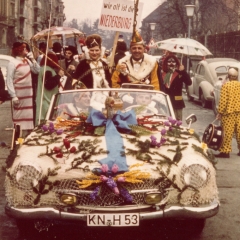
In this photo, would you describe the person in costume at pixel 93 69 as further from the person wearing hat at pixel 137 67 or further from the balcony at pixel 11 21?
the balcony at pixel 11 21

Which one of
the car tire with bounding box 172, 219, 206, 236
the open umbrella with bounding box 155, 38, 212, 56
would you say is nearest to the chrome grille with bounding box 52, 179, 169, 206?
the car tire with bounding box 172, 219, 206, 236

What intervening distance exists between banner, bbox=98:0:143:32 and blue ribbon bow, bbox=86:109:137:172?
10.8ft

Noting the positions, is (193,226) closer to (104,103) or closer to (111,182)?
(111,182)

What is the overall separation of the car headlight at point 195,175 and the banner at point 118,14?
4434 mm

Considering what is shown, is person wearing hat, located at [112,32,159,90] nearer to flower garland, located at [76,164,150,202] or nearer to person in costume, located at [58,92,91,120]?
person in costume, located at [58,92,91,120]

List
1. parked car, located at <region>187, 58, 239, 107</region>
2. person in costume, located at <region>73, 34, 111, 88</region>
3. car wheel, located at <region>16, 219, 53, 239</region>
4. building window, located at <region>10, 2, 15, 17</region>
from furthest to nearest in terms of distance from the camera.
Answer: building window, located at <region>10, 2, 15, 17</region>, parked car, located at <region>187, 58, 239, 107</region>, person in costume, located at <region>73, 34, 111, 88</region>, car wheel, located at <region>16, 219, 53, 239</region>

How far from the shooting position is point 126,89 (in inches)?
287

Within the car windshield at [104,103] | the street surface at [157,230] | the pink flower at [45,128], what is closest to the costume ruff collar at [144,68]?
the car windshield at [104,103]

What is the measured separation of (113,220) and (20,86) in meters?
5.78

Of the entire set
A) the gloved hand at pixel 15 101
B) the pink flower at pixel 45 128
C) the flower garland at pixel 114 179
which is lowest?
the gloved hand at pixel 15 101

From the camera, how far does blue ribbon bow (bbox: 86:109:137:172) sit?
561cm

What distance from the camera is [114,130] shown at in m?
6.28

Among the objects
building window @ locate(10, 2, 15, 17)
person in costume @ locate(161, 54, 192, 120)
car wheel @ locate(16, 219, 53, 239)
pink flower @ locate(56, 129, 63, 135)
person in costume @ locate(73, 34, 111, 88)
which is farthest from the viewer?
building window @ locate(10, 2, 15, 17)

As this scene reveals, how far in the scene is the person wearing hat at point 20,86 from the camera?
34.7 feet
